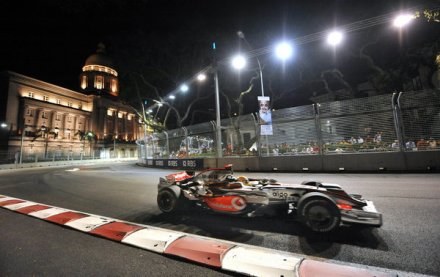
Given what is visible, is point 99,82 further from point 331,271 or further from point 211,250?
point 331,271

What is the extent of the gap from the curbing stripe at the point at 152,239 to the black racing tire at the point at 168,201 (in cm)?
94

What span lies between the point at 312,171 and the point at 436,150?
4.61m

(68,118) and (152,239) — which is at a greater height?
(68,118)

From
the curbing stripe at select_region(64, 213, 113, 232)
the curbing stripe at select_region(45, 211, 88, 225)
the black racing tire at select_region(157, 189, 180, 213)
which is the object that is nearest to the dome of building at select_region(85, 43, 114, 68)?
the curbing stripe at select_region(45, 211, 88, 225)

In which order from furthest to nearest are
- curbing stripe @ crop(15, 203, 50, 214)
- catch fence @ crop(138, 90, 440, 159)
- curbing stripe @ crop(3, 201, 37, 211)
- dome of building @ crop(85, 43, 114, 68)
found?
dome of building @ crop(85, 43, 114, 68) < catch fence @ crop(138, 90, 440, 159) < curbing stripe @ crop(3, 201, 37, 211) < curbing stripe @ crop(15, 203, 50, 214)

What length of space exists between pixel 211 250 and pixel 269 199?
4.52ft

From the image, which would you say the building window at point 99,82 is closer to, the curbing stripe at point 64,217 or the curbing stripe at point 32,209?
the curbing stripe at point 32,209

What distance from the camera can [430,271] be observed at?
2271 mm

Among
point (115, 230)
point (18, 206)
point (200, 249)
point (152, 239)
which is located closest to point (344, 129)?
point (200, 249)

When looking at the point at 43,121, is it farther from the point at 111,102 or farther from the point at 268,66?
the point at 268,66

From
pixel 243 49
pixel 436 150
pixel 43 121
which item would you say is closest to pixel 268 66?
pixel 243 49

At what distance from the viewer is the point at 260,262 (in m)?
2.56

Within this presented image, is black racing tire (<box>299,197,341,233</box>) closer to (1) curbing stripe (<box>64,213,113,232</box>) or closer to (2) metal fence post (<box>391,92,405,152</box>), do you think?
(1) curbing stripe (<box>64,213,113,232</box>)

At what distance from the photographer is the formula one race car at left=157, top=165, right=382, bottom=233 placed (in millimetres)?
3252
